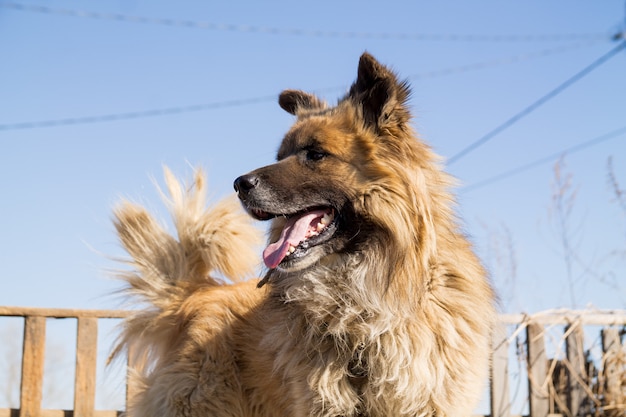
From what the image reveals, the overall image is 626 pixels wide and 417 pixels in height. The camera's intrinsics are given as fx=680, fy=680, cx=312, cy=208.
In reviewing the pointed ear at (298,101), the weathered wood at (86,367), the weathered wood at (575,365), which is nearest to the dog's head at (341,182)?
the pointed ear at (298,101)

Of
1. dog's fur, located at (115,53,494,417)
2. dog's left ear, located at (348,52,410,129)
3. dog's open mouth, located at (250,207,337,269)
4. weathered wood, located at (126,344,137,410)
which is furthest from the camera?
weathered wood, located at (126,344,137,410)

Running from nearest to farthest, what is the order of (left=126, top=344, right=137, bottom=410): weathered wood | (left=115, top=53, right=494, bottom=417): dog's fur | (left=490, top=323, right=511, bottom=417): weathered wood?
(left=115, top=53, right=494, bottom=417): dog's fur
(left=126, top=344, right=137, bottom=410): weathered wood
(left=490, top=323, right=511, bottom=417): weathered wood

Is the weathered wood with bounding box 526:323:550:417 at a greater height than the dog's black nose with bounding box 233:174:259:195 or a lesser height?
lesser

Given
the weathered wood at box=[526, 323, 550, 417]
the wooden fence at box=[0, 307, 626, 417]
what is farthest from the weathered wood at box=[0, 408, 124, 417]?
the weathered wood at box=[526, 323, 550, 417]

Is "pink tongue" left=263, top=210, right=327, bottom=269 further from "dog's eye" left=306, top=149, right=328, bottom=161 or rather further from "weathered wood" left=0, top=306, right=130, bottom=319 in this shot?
"weathered wood" left=0, top=306, right=130, bottom=319

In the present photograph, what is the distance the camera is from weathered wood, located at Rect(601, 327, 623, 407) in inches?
225

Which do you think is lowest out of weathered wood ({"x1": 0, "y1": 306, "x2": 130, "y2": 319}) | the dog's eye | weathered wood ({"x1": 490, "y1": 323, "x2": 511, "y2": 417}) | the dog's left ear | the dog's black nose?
weathered wood ({"x1": 490, "y1": 323, "x2": 511, "y2": 417})

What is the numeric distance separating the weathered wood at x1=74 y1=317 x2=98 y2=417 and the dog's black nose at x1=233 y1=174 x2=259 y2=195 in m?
2.69

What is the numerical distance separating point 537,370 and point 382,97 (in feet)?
11.4

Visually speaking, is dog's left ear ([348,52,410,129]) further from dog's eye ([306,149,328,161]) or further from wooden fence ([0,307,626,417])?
wooden fence ([0,307,626,417])

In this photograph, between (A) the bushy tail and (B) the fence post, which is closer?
(A) the bushy tail

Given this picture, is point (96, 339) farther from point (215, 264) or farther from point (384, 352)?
point (384, 352)

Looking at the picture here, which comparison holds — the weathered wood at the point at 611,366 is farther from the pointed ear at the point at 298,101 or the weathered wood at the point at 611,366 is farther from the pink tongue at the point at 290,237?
the pink tongue at the point at 290,237

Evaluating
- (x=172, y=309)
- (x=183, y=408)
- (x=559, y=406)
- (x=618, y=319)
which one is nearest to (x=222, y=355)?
(x=183, y=408)
